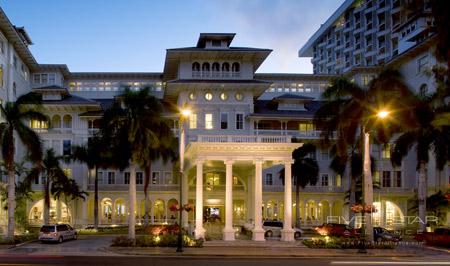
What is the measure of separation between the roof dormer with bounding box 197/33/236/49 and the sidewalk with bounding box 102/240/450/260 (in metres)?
35.1

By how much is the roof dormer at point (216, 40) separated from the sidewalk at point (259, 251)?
3514 cm

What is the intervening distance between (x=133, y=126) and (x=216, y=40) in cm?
3276

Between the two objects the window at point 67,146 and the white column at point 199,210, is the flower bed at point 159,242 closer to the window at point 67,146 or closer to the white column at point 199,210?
the white column at point 199,210

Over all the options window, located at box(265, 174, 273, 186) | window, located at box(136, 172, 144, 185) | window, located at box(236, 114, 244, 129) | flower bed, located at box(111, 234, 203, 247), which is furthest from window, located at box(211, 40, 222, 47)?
flower bed, located at box(111, 234, 203, 247)

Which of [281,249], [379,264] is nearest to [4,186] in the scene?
[281,249]

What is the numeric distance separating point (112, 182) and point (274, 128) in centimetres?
2231

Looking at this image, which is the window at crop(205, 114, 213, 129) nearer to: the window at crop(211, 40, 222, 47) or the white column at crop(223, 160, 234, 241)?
the window at crop(211, 40, 222, 47)

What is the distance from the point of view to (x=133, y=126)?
146 feet

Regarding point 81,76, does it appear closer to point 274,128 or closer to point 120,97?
point 274,128

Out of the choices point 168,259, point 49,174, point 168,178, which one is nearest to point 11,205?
point 49,174

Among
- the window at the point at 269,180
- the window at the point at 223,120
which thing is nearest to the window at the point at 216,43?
the window at the point at 223,120

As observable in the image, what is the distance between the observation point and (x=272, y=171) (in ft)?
258

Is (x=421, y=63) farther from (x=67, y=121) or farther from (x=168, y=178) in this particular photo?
(x=67, y=121)

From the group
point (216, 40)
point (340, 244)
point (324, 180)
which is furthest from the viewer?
point (324, 180)
